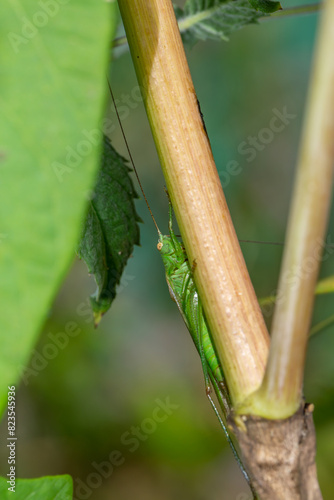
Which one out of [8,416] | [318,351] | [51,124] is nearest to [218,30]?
[51,124]

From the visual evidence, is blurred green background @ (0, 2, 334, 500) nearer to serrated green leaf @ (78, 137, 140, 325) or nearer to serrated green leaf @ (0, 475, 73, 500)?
serrated green leaf @ (78, 137, 140, 325)

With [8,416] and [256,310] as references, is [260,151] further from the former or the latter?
[256,310]

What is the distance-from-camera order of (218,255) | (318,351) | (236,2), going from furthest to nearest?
(318,351)
(236,2)
(218,255)

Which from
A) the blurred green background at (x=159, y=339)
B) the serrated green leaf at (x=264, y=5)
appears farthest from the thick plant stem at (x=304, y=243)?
the blurred green background at (x=159, y=339)

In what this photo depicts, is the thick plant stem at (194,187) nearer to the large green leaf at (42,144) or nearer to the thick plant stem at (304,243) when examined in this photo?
the thick plant stem at (304,243)

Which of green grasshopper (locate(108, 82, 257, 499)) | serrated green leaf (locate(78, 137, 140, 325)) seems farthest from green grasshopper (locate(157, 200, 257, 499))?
serrated green leaf (locate(78, 137, 140, 325))
